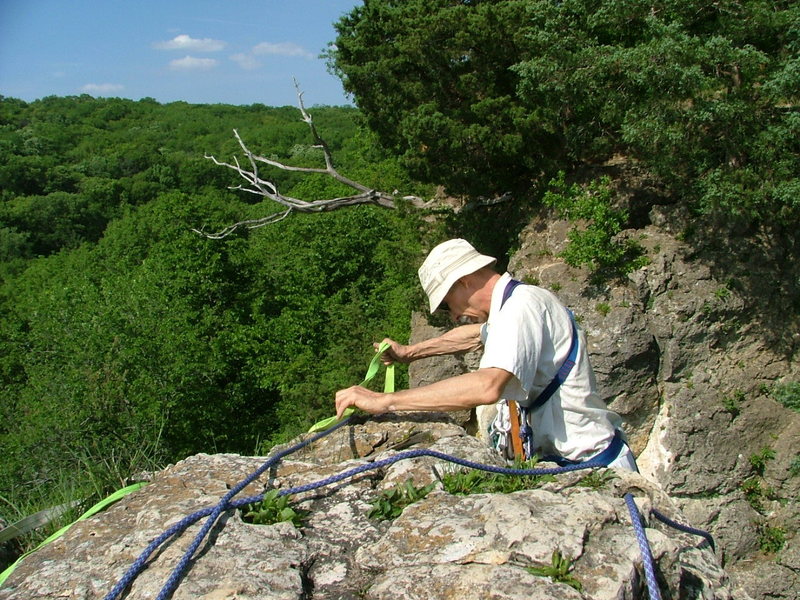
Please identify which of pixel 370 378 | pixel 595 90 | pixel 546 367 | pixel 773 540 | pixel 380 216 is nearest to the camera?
pixel 546 367

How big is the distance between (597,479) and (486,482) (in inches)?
17.0

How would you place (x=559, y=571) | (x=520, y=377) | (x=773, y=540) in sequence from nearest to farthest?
(x=559, y=571) < (x=520, y=377) < (x=773, y=540)

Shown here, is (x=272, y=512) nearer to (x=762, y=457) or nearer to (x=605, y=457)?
(x=605, y=457)

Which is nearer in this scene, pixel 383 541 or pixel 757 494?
pixel 383 541

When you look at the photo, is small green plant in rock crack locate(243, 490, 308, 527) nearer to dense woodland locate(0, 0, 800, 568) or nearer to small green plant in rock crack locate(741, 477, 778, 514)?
dense woodland locate(0, 0, 800, 568)

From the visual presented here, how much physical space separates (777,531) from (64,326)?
19.9m

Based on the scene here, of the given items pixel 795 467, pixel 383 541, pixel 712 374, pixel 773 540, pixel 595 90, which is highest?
pixel 595 90

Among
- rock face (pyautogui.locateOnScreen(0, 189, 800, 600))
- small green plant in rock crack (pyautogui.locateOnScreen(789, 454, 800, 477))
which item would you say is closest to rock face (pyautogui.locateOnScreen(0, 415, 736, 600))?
rock face (pyautogui.locateOnScreen(0, 189, 800, 600))

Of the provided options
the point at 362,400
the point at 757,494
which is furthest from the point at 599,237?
the point at 362,400

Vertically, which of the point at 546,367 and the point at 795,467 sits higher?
the point at 546,367

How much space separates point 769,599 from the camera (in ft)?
33.2

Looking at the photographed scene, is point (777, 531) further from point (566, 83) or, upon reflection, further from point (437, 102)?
point (437, 102)

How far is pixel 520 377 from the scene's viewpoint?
2.82m

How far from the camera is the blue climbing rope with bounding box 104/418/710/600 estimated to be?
2.18m
